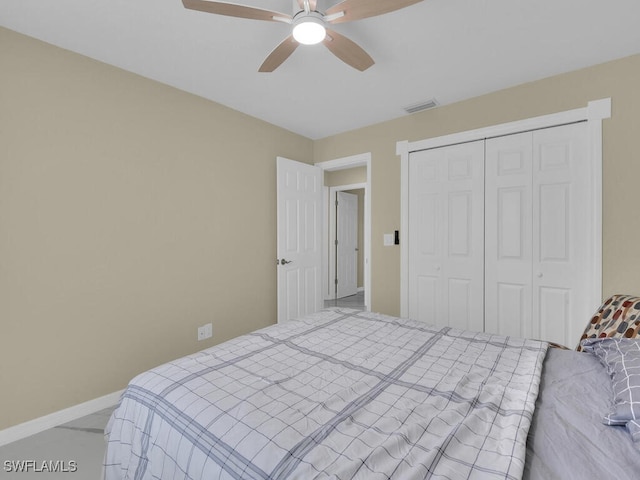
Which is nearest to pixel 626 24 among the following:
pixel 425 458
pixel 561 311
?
pixel 561 311

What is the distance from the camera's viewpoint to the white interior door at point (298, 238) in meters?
3.48

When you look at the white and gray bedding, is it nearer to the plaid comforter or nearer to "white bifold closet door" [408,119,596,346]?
the plaid comforter

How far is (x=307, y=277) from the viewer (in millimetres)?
3812

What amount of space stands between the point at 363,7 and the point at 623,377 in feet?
6.00

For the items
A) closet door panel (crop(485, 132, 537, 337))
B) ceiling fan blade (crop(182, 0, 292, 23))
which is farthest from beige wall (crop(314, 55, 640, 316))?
ceiling fan blade (crop(182, 0, 292, 23))

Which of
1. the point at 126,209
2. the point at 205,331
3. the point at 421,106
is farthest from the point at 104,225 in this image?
the point at 421,106

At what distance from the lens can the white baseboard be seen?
6.09ft

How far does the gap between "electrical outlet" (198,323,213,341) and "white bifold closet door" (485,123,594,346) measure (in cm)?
258

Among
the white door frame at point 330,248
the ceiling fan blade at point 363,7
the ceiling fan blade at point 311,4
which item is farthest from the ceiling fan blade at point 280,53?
the white door frame at point 330,248

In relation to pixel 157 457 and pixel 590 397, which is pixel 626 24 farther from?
pixel 157 457

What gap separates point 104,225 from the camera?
2252 mm

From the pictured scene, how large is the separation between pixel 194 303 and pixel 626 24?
12.1 ft

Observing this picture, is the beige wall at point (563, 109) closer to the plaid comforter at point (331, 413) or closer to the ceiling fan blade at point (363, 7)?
the plaid comforter at point (331, 413)

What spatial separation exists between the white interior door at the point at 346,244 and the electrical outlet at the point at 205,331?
10.6ft
